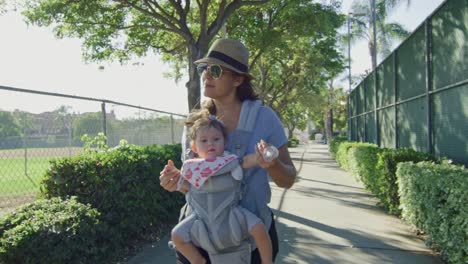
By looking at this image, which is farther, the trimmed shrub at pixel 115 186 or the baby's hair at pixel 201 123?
the trimmed shrub at pixel 115 186

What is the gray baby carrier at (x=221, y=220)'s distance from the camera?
7.23 ft

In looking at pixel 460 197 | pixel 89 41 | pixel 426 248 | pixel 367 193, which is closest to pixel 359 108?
pixel 367 193

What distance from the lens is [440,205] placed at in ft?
16.6

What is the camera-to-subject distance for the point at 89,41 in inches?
529

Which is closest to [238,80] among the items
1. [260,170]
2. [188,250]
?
[260,170]

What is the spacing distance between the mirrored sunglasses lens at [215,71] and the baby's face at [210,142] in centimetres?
33

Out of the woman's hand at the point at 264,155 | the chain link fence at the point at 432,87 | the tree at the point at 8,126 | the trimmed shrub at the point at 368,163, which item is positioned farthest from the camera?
the trimmed shrub at the point at 368,163

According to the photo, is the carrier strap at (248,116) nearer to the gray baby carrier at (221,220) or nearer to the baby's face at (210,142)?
the baby's face at (210,142)

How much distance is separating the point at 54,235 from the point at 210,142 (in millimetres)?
2343

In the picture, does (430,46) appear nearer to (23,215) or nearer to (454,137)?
(454,137)

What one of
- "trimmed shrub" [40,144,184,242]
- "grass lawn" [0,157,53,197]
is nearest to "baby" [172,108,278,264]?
"trimmed shrub" [40,144,184,242]

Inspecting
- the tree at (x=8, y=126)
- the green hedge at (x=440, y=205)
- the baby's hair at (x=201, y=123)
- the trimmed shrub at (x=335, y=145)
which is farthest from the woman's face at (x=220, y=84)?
the trimmed shrub at (x=335, y=145)

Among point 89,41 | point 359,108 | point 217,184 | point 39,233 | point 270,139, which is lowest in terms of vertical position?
point 39,233

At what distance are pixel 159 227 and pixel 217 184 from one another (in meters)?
4.85
